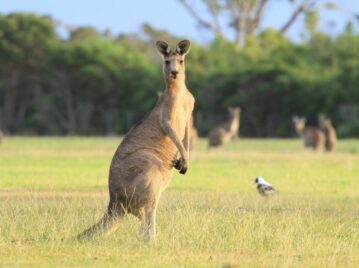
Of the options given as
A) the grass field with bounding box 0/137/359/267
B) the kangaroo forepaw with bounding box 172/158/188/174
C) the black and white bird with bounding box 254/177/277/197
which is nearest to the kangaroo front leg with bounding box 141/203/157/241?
the grass field with bounding box 0/137/359/267

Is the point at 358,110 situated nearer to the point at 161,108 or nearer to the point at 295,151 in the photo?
the point at 295,151

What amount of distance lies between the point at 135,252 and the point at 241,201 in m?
4.80

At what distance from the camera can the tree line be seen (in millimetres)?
49031

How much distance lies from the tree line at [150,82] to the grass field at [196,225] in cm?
2962

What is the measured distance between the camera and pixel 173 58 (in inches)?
373

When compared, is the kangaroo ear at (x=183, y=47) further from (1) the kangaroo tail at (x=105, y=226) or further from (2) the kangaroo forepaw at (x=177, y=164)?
(1) the kangaroo tail at (x=105, y=226)

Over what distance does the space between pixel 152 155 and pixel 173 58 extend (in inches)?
34.9

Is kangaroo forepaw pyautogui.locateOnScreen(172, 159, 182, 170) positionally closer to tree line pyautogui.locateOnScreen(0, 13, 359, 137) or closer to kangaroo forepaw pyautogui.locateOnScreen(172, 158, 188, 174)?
kangaroo forepaw pyautogui.locateOnScreen(172, 158, 188, 174)

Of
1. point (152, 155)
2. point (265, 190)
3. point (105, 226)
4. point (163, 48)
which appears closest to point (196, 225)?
point (152, 155)

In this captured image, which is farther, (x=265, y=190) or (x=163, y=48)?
(x=265, y=190)

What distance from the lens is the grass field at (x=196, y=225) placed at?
8.05 meters

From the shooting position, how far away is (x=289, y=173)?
67.3ft

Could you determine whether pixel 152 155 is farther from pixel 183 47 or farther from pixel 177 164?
pixel 183 47

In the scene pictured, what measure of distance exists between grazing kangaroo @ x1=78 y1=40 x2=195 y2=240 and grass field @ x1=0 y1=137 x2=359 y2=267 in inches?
9.1
